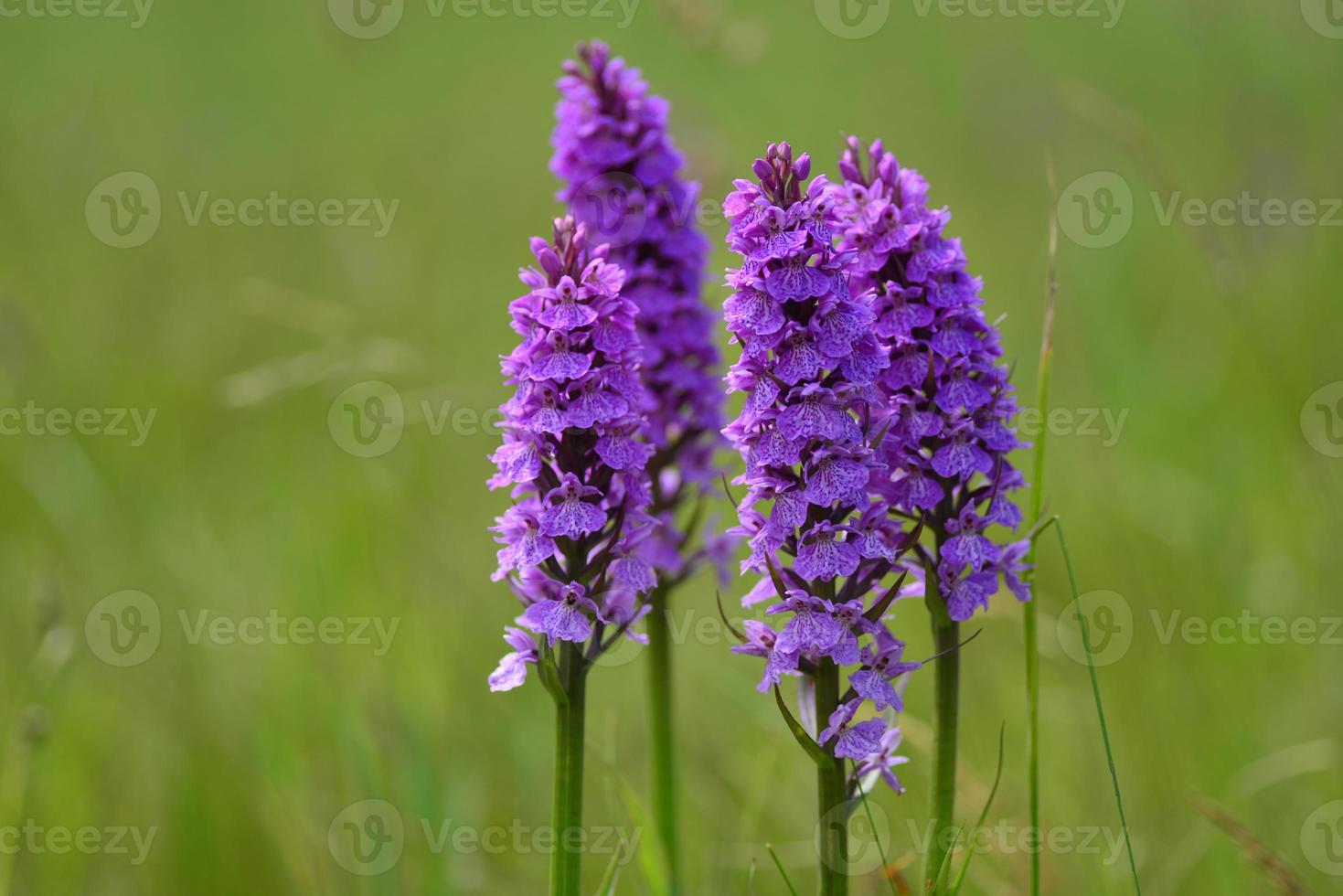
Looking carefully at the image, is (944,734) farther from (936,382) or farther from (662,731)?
(662,731)

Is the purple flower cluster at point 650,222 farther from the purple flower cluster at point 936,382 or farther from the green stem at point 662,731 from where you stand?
the purple flower cluster at point 936,382

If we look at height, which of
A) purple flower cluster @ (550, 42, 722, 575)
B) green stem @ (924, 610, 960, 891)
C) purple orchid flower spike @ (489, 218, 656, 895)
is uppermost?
purple flower cluster @ (550, 42, 722, 575)

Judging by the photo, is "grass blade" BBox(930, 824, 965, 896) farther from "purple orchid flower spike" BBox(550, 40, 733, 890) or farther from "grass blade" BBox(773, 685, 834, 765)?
"purple orchid flower spike" BBox(550, 40, 733, 890)

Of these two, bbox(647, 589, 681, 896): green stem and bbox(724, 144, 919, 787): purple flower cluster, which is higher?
bbox(724, 144, 919, 787): purple flower cluster

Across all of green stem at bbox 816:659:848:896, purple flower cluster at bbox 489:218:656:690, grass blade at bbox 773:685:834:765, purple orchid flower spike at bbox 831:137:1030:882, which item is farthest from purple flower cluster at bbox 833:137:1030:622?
purple flower cluster at bbox 489:218:656:690

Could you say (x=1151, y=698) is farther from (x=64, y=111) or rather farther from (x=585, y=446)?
(x=64, y=111)

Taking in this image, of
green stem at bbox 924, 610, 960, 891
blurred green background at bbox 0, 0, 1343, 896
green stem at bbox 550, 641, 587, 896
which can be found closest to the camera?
green stem at bbox 550, 641, 587, 896

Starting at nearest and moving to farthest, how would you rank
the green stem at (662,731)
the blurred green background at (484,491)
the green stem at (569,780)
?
1. the green stem at (569,780)
2. the green stem at (662,731)
3. the blurred green background at (484,491)

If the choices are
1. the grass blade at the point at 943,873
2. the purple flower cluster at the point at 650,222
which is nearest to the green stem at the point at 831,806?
the grass blade at the point at 943,873
